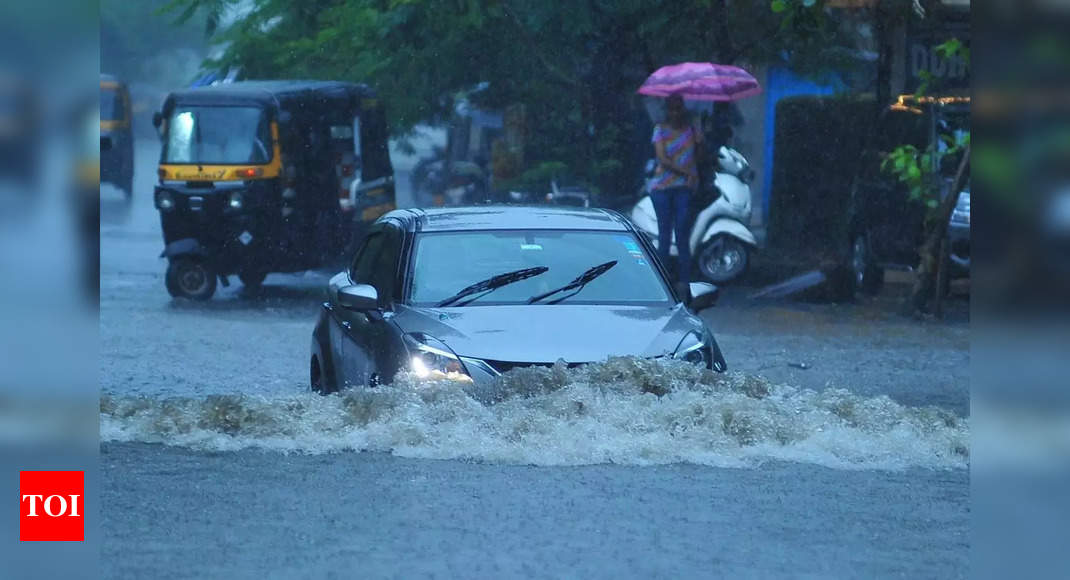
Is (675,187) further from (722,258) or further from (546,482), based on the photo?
(546,482)

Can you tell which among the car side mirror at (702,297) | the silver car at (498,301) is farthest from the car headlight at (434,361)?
the car side mirror at (702,297)

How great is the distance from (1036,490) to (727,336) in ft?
35.5

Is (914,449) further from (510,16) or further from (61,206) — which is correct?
(510,16)

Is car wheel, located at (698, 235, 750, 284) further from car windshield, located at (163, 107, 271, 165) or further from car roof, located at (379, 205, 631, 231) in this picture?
car roof, located at (379, 205, 631, 231)

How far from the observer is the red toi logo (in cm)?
535

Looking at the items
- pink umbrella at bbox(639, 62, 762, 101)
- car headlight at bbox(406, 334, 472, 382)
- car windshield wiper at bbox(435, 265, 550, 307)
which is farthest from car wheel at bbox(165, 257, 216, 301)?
car headlight at bbox(406, 334, 472, 382)

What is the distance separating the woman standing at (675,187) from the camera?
16562 millimetres

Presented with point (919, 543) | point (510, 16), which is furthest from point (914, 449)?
point (510, 16)

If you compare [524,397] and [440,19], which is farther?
[440,19]

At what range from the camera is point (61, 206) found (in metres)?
Answer: 5.12

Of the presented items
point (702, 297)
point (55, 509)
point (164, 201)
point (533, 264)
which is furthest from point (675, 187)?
point (55, 509)

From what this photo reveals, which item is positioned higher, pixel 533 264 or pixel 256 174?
pixel 533 264

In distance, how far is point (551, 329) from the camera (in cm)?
830

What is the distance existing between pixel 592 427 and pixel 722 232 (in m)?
9.64
